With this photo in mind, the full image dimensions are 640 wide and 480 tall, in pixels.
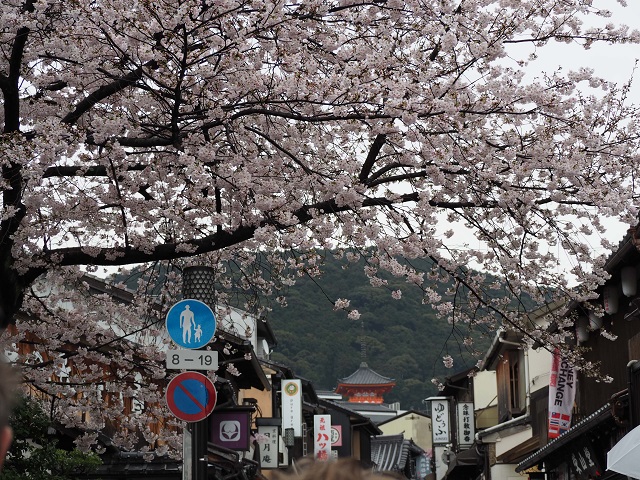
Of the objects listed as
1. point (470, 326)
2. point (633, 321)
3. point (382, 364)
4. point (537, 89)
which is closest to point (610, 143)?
point (537, 89)

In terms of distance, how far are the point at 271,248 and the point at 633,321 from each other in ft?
24.7

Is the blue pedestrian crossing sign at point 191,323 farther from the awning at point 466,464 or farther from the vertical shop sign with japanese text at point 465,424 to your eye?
the vertical shop sign with japanese text at point 465,424

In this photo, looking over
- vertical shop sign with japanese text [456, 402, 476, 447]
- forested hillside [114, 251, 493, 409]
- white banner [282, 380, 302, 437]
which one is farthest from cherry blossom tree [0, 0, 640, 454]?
forested hillside [114, 251, 493, 409]

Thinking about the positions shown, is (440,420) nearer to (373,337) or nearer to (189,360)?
(189,360)

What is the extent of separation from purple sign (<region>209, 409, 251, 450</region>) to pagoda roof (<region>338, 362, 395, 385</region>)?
6841 cm

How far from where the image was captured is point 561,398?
18.8 meters

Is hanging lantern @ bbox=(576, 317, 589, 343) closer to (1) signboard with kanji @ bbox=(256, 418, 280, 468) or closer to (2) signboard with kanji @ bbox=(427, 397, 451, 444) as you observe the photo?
(1) signboard with kanji @ bbox=(256, 418, 280, 468)

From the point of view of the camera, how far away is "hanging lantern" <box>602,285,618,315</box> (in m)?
15.6

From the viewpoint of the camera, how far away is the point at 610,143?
31.6 ft

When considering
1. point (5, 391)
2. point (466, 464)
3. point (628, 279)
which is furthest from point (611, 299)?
point (466, 464)

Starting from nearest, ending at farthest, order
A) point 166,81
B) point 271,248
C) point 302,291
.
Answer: point 166,81, point 271,248, point 302,291

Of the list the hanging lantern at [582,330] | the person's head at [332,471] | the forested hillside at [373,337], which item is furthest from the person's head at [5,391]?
the forested hillside at [373,337]

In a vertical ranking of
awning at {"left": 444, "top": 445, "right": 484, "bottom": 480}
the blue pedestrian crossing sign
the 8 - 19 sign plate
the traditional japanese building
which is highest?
the traditional japanese building

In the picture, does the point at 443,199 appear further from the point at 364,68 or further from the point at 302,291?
the point at 302,291
